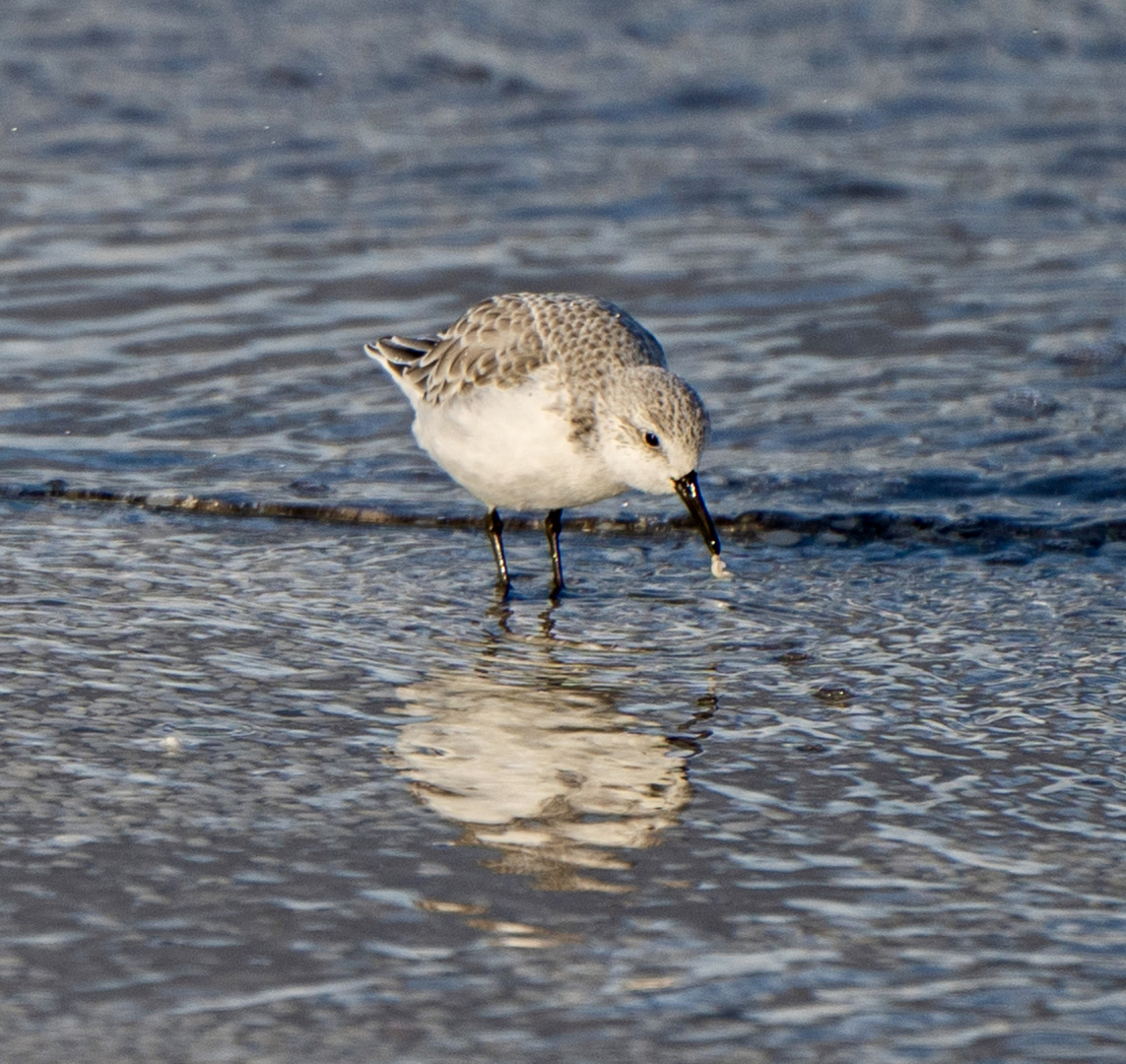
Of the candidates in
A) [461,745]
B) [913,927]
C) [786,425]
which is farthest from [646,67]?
[913,927]

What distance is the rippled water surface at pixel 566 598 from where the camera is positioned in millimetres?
3006

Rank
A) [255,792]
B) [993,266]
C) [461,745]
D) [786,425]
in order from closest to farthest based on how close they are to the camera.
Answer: [255,792] → [461,745] → [786,425] → [993,266]

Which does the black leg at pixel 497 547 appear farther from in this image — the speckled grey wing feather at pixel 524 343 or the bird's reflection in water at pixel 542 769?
the bird's reflection in water at pixel 542 769

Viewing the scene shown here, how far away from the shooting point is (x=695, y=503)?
16.9 feet

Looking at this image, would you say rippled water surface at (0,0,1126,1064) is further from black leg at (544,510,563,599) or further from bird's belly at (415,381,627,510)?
bird's belly at (415,381,627,510)

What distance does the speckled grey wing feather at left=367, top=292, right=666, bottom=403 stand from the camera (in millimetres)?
5355

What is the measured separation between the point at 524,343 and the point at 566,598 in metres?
0.73

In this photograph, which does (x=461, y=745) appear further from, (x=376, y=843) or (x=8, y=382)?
(x=8, y=382)

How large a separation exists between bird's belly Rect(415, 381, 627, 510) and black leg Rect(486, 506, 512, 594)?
5.2 inches

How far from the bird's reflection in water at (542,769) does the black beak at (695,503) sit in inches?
28.2

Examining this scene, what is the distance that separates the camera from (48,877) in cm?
327

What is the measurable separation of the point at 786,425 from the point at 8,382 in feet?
9.52

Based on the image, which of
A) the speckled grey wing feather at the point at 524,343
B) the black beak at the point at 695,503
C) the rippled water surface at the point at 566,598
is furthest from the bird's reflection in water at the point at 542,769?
the speckled grey wing feather at the point at 524,343

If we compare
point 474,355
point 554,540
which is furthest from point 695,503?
point 474,355
